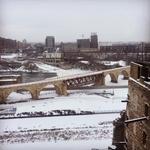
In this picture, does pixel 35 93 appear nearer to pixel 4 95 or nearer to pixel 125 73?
pixel 4 95

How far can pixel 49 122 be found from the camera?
6223 mm

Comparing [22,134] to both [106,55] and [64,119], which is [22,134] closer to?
[64,119]

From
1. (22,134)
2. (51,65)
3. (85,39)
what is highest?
(85,39)

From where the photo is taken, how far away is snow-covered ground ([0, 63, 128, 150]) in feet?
16.3

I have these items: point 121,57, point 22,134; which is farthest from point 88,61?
point 22,134

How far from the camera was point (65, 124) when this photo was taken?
6043 millimetres

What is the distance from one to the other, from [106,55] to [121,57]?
2.57ft

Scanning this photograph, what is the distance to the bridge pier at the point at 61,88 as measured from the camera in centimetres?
891

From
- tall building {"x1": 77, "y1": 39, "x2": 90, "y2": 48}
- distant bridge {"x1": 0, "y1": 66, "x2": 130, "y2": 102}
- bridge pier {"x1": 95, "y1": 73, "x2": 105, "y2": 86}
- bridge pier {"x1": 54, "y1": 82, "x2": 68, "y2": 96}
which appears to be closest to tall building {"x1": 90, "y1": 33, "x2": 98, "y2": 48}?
tall building {"x1": 77, "y1": 39, "x2": 90, "y2": 48}

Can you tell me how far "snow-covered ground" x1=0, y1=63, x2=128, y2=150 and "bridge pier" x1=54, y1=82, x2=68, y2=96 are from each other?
0.13 metres

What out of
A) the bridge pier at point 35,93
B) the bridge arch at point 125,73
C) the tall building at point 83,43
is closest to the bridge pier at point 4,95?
the bridge pier at point 35,93

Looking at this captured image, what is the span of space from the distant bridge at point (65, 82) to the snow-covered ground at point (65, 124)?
20 cm

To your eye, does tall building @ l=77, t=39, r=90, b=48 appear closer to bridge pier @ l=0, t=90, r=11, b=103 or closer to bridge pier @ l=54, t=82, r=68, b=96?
bridge pier @ l=54, t=82, r=68, b=96

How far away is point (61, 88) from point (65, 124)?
119 inches
